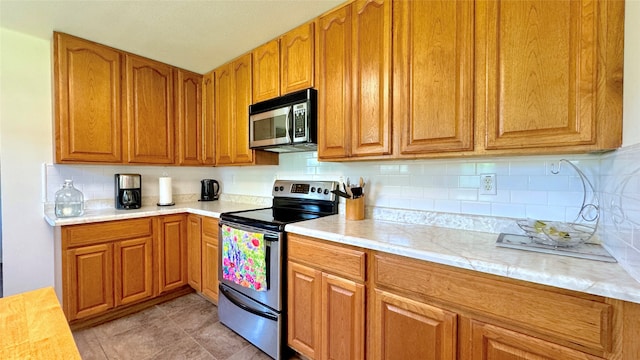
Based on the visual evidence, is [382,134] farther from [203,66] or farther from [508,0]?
[203,66]

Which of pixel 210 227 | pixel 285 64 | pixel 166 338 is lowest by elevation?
pixel 166 338

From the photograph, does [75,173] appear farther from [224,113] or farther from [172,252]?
[224,113]

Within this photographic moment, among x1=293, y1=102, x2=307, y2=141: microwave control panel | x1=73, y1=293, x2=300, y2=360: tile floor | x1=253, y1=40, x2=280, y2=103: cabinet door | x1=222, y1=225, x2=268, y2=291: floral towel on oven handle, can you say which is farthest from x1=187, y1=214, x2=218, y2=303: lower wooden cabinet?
x1=253, y1=40, x2=280, y2=103: cabinet door

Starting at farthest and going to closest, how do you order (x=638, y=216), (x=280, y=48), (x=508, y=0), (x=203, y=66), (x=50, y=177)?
1. (x=203, y=66)
2. (x=50, y=177)
3. (x=280, y=48)
4. (x=508, y=0)
5. (x=638, y=216)

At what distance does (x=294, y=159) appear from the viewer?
2.49 m

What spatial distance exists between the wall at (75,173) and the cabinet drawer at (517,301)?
2.01ft

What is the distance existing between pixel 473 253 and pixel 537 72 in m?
0.81

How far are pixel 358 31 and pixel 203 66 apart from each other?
183 centimetres

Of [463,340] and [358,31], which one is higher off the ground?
[358,31]

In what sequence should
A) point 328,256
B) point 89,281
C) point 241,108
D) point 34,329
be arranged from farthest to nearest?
point 241,108, point 89,281, point 328,256, point 34,329

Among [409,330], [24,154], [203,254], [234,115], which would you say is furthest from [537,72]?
[24,154]

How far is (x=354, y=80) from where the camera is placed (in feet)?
5.58

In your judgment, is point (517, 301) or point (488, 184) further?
point (488, 184)

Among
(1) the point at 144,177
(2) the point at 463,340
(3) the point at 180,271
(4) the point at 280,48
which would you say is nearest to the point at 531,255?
(2) the point at 463,340
